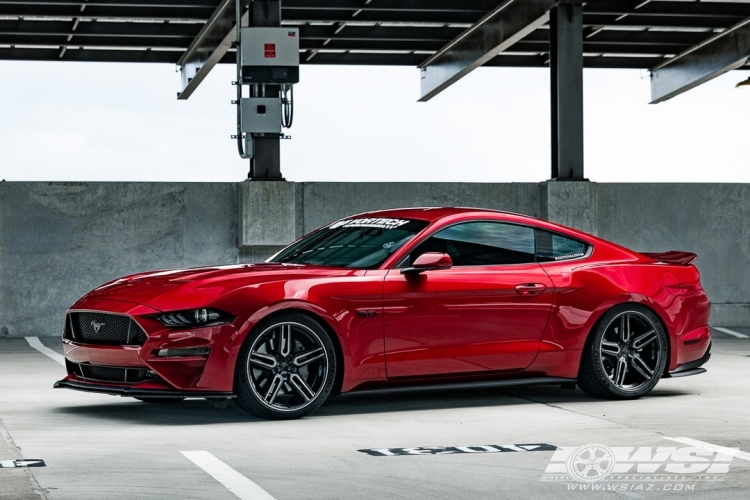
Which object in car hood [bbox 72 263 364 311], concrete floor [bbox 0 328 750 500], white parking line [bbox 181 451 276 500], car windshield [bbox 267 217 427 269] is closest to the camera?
white parking line [bbox 181 451 276 500]

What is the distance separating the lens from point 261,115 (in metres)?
15.5

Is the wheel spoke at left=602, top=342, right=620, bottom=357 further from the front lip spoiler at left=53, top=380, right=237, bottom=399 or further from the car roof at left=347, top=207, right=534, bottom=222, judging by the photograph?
the front lip spoiler at left=53, top=380, right=237, bottom=399

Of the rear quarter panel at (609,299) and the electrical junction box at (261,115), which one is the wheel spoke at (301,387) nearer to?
the rear quarter panel at (609,299)

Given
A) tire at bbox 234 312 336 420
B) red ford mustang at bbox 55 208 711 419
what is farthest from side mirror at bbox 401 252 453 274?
tire at bbox 234 312 336 420

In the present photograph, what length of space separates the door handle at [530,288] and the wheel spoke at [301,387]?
5.30 feet

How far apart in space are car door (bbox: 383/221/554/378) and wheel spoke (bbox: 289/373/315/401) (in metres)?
0.54

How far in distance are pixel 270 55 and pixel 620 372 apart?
8065 mm

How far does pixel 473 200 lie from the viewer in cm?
1537

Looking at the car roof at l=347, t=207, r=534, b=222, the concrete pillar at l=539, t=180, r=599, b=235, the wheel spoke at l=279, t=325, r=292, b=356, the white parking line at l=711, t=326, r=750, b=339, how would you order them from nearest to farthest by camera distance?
the wheel spoke at l=279, t=325, r=292, b=356 → the car roof at l=347, t=207, r=534, b=222 → the white parking line at l=711, t=326, r=750, b=339 → the concrete pillar at l=539, t=180, r=599, b=235

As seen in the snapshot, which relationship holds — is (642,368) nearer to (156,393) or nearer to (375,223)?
(375,223)

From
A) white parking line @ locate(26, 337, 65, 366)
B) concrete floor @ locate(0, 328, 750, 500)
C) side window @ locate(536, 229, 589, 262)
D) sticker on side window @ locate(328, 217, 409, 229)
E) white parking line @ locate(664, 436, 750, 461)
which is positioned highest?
sticker on side window @ locate(328, 217, 409, 229)

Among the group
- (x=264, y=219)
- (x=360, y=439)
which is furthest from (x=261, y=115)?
(x=360, y=439)

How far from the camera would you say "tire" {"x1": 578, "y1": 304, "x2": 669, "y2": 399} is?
8.56 m

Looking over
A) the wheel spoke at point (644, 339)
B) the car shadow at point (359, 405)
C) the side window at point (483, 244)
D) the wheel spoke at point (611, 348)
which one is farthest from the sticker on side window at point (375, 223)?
the wheel spoke at point (644, 339)
